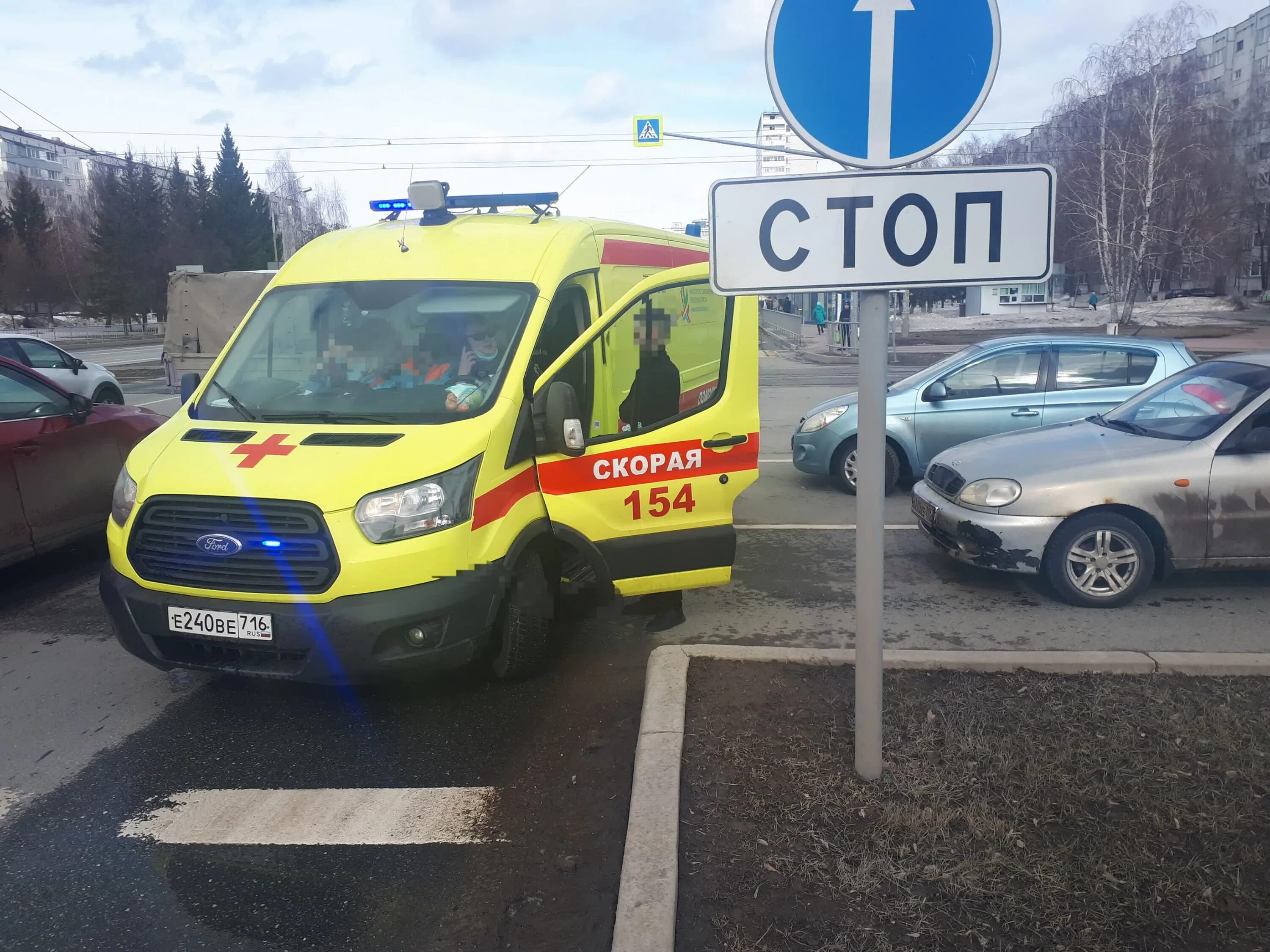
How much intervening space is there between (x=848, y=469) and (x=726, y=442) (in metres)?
4.52

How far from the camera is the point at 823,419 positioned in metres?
9.73

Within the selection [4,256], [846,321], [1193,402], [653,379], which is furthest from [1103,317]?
[4,256]

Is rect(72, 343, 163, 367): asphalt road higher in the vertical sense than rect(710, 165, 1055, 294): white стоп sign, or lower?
lower

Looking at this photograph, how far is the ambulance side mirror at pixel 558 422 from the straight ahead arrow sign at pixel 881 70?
1996 millimetres

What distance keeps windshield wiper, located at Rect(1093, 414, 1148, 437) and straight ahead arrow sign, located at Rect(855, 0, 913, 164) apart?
4048mm

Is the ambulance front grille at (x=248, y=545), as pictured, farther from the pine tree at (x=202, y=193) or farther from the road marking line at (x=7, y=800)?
the pine tree at (x=202, y=193)

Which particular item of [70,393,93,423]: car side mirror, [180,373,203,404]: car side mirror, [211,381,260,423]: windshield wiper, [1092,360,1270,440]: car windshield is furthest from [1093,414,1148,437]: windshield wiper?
[70,393,93,423]: car side mirror

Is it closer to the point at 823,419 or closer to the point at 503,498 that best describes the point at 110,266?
the point at 823,419

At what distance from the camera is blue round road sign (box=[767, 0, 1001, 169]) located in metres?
3.12

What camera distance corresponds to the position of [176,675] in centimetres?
522

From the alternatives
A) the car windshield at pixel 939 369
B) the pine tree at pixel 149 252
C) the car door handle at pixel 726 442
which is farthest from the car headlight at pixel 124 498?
Result: the pine tree at pixel 149 252

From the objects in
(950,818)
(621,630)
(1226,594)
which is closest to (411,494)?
(621,630)

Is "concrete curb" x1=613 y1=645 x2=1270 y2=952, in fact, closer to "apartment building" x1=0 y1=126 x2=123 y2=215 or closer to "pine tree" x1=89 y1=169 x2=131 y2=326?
"pine tree" x1=89 y1=169 x2=131 y2=326

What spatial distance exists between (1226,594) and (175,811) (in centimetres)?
603
